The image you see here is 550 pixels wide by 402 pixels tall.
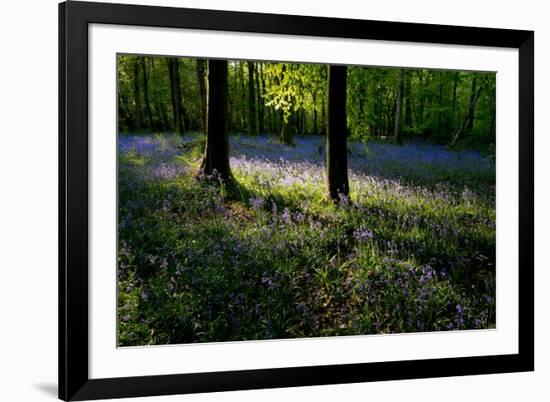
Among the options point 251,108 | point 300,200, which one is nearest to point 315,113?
point 251,108

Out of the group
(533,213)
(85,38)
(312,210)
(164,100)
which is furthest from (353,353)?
(85,38)

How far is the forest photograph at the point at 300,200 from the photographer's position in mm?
6160

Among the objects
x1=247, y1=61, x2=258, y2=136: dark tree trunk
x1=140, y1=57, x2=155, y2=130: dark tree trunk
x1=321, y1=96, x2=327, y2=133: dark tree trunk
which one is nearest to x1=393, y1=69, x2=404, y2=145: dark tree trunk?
x1=321, y1=96, x2=327, y2=133: dark tree trunk

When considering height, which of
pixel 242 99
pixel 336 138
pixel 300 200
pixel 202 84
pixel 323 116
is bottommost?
pixel 300 200

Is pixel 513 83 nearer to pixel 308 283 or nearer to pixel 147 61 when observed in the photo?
A: pixel 308 283

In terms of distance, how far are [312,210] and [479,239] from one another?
1543 mm

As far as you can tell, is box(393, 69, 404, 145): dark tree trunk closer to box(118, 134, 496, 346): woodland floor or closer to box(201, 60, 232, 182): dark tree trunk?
box(118, 134, 496, 346): woodland floor

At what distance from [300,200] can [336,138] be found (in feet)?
1.92

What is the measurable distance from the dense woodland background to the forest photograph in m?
0.01

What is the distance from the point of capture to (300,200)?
6594 mm

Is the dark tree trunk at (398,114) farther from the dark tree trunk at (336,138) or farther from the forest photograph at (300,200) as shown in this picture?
the dark tree trunk at (336,138)

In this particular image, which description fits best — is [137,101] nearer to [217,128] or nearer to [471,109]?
[217,128]

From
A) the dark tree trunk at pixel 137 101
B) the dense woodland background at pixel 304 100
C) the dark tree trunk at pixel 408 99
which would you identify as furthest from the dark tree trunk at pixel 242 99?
the dark tree trunk at pixel 408 99

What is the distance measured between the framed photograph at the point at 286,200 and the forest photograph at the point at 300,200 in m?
0.01
